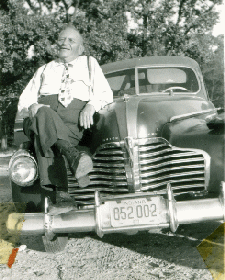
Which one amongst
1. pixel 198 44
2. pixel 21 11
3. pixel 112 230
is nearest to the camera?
pixel 112 230

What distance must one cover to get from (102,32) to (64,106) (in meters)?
11.5

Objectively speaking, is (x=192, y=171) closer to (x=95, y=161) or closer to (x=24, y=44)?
(x=95, y=161)

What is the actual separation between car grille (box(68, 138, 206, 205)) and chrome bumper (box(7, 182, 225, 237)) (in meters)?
0.25

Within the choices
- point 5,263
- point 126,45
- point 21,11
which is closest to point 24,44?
point 21,11

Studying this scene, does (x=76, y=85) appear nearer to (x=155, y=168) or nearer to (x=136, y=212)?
(x=155, y=168)

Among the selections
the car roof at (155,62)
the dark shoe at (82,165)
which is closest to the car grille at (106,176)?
the dark shoe at (82,165)

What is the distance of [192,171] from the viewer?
2.57 metres

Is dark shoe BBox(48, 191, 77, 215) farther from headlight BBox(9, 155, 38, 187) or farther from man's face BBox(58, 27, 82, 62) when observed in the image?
man's face BBox(58, 27, 82, 62)

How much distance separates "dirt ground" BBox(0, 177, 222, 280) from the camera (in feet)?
8.37

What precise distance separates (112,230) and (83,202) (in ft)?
1.74

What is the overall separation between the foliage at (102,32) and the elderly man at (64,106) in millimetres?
9844

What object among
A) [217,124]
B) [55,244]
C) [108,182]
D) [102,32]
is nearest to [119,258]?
[55,244]

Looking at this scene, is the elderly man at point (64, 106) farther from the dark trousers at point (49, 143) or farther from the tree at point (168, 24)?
the tree at point (168, 24)

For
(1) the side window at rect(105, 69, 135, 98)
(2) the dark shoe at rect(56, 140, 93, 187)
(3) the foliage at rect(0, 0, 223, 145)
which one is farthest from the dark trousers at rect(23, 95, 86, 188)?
(3) the foliage at rect(0, 0, 223, 145)
